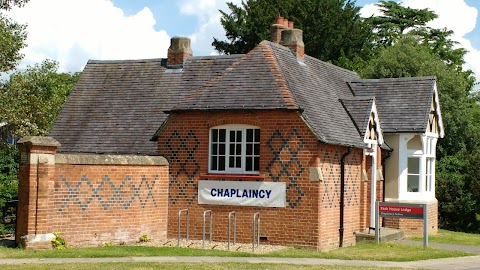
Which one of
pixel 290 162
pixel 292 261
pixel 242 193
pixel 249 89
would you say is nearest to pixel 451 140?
pixel 249 89

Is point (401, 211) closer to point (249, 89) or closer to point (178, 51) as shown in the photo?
point (249, 89)

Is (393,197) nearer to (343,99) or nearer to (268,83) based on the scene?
(343,99)

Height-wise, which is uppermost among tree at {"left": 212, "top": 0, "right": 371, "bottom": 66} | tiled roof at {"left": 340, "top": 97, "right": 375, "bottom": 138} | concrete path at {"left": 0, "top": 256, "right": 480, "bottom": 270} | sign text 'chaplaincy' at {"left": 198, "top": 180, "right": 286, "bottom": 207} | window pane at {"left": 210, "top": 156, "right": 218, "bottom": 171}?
tree at {"left": 212, "top": 0, "right": 371, "bottom": 66}

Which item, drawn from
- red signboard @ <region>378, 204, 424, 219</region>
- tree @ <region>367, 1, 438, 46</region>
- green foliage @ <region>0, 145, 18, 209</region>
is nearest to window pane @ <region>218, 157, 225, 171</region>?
red signboard @ <region>378, 204, 424, 219</region>

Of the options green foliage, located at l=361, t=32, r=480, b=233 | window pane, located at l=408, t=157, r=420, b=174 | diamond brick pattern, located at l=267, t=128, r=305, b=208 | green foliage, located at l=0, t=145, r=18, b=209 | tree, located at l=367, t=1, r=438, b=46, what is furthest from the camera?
tree, located at l=367, t=1, r=438, b=46

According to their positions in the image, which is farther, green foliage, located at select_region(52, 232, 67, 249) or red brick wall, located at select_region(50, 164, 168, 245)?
red brick wall, located at select_region(50, 164, 168, 245)

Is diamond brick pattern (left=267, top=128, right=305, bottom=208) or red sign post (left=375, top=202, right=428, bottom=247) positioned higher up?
diamond brick pattern (left=267, top=128, right=305, bottom=208)

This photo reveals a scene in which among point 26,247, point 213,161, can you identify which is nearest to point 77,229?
point 26,247

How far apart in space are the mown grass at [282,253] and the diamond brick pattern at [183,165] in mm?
2881

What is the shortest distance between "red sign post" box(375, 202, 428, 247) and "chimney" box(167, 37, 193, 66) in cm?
871

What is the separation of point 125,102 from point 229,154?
19.2 ft

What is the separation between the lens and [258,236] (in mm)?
20203

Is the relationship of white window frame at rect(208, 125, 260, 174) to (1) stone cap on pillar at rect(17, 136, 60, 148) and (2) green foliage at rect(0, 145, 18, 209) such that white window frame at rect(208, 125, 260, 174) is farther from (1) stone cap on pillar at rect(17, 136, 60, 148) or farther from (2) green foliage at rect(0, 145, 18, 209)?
(2) green foliage at rect(0, 145, 18, 209)

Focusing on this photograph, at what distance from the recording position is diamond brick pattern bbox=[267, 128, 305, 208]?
20.3m
